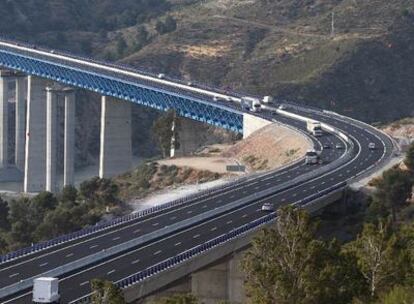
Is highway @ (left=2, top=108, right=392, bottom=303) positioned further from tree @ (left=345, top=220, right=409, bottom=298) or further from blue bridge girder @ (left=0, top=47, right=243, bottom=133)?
blue bridge girder @ (left=0, top=47, right=243, bottom=133)

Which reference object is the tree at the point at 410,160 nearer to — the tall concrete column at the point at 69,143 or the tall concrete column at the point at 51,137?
the tall concrete column at the point at 51,137

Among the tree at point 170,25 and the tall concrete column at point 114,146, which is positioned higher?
the tree at point 170,25

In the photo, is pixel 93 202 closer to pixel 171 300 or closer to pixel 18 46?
pixel 171 300

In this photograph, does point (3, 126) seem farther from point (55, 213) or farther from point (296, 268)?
point (296, 268)

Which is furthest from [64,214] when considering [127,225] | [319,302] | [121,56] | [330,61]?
[121,56]

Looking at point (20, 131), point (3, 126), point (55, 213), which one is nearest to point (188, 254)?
point (55, 213)

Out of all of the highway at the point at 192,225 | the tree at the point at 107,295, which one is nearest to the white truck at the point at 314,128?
the highway at the point at 192,225

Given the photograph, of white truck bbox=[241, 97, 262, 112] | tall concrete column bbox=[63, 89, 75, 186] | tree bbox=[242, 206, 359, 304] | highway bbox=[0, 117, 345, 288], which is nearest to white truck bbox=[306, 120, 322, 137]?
white truck bbox=[241, 97, 262, 112]
